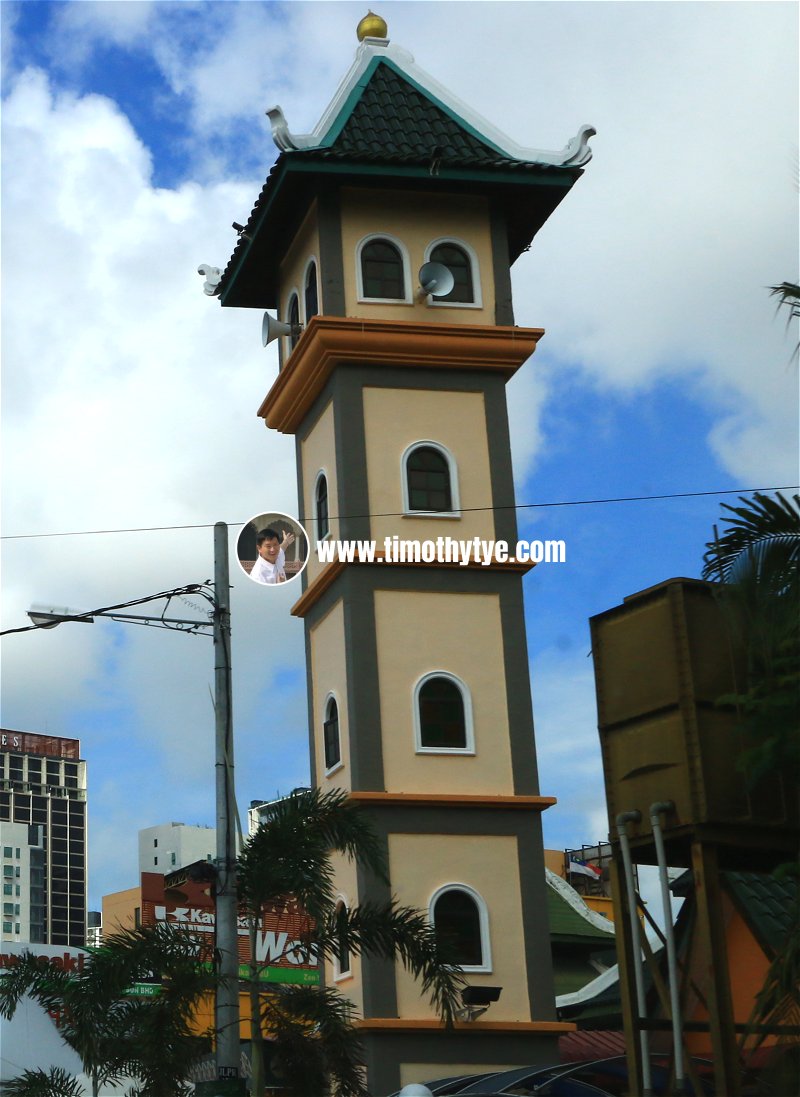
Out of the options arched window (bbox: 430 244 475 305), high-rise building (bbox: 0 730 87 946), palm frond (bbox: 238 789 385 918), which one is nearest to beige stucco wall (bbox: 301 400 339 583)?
arched window (bbox: 430 244 475 305)

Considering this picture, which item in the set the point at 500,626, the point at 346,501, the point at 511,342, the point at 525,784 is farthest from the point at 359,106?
the point at 525,784

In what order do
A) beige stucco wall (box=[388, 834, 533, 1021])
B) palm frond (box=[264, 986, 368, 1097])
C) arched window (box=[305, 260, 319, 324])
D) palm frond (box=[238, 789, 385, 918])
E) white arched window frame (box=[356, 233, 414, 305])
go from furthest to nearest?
1. arched window (box=[305, 260, 319, 324])
2. white arched window frame (box=[356, 233, 414, 305])
3. beige stucco wall (box=[388, 834, 533, 1021])
4. palm frond (box=[238, 789, 385, 918])
5. palm frond (box=[264, 986, 368, 1097])

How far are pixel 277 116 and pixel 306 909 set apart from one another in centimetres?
1545

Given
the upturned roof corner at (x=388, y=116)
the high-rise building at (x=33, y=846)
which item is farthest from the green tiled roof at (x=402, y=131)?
the high-rise building at (x=33, y=846)

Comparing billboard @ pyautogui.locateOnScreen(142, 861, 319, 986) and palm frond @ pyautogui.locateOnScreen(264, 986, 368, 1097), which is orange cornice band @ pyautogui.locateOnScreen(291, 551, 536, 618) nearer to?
palm frond @ pyautogui.locateOnScreen(264, 986, 368, 1097)

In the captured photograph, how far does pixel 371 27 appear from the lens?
114ft

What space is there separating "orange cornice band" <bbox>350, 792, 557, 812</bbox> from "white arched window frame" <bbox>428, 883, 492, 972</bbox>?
1.32 metres

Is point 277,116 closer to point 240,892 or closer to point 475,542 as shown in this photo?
point 475,542

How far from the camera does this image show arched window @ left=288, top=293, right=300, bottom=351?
33688mm

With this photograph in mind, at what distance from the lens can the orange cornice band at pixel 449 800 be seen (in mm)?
28609

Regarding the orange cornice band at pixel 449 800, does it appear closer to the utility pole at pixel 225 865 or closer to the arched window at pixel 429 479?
the arched window at pixel 429 479

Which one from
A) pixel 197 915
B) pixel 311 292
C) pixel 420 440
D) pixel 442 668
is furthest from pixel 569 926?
pixel 197 915

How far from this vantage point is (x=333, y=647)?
1214 inches

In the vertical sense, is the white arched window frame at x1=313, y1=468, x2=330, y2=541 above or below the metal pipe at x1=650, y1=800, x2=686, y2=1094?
above
